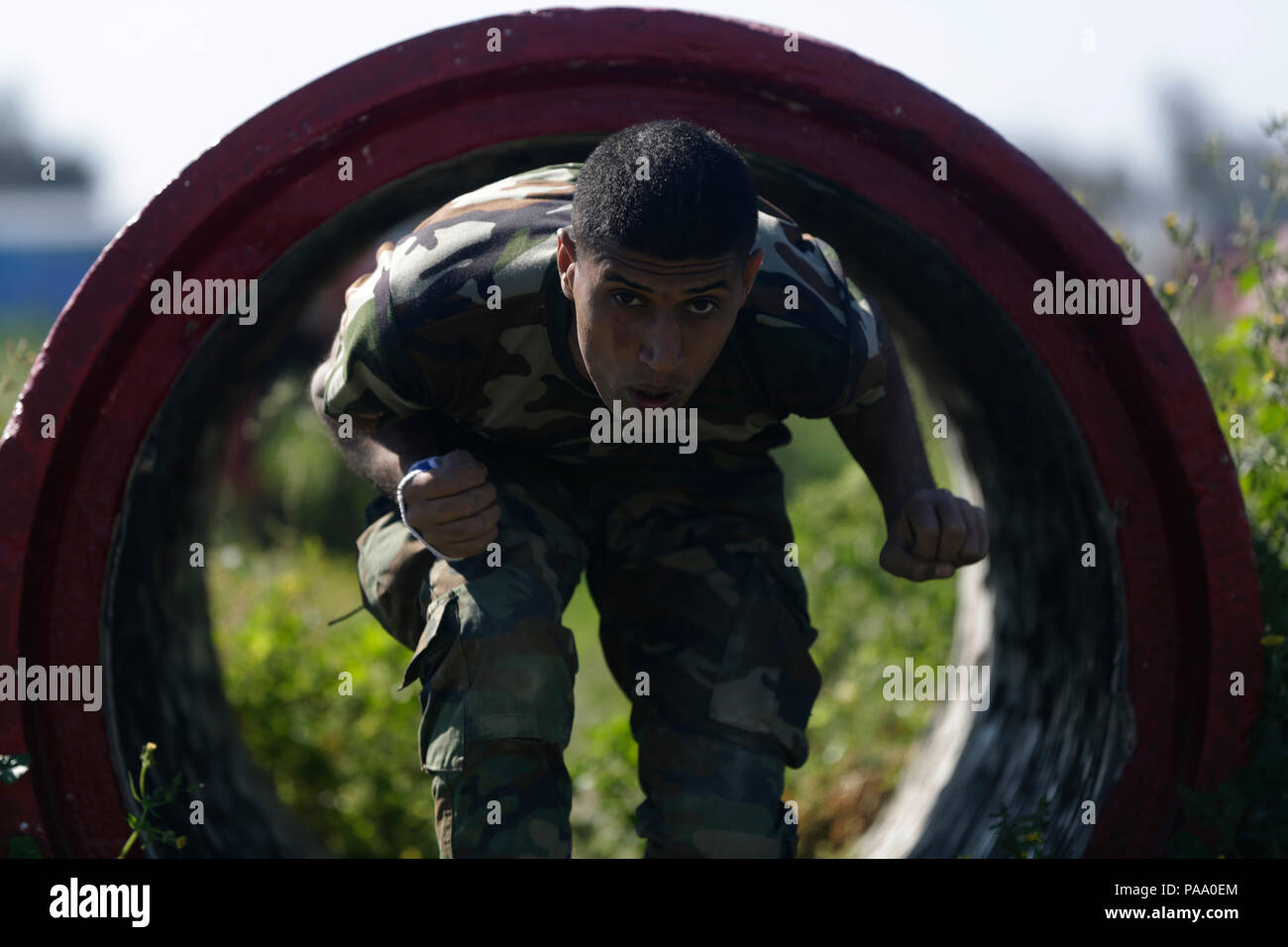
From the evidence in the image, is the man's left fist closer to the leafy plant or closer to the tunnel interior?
the tunnel interior

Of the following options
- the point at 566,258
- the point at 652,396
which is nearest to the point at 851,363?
the point at 652,396

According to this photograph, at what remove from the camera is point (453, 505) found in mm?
2330

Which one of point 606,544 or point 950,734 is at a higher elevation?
point 606,544

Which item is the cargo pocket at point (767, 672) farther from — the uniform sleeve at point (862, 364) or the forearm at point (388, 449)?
the forearm at point (388, 449)

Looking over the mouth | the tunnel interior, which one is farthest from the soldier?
the tunnel interior

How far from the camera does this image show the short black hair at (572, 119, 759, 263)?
2195 mm

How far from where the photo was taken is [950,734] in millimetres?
4191

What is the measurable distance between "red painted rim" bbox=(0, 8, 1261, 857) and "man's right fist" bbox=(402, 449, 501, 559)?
76 centimetres

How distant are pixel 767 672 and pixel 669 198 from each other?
102 centimetres

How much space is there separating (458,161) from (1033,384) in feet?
4.73

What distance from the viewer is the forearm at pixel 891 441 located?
8.84ft

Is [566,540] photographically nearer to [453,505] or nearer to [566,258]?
[453,505]

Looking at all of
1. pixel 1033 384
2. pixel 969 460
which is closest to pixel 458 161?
pixel 1033 384
